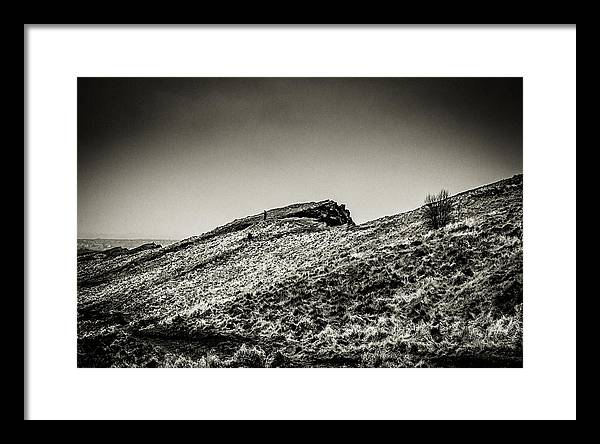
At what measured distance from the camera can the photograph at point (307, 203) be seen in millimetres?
8227

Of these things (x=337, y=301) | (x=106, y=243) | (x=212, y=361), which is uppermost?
(x=106, y=243)

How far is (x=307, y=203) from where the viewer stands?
1030cm

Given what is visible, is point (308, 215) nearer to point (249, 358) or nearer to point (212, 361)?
point (249, 358)

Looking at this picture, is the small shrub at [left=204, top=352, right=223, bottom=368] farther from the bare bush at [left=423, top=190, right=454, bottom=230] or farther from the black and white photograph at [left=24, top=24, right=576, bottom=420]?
the bare bush at [left=423, top=190, right=454, bottom=230]

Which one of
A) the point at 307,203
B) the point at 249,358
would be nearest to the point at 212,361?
the point at 249,358

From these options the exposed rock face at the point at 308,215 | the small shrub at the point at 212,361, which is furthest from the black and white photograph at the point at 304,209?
the exposed rock face at the point at 308,215

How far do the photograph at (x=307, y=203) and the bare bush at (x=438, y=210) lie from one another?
0.05 m

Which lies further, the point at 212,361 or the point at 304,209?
the point at 304,209

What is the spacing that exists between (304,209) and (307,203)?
1099mm

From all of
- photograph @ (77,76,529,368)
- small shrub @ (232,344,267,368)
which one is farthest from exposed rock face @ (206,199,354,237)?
small shrub @ (232,344,267,368)

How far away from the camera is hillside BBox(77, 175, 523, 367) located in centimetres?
812
